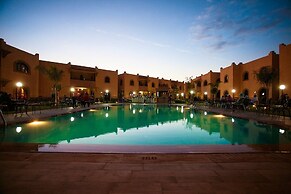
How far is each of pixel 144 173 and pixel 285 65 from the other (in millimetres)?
18862

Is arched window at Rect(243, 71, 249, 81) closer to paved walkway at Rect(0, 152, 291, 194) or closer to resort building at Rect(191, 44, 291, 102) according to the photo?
resort building at Rect(191, 44, 291, 102)

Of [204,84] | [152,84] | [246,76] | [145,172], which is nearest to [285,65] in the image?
[246,76]

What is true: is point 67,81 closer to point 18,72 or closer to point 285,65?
point 18,72

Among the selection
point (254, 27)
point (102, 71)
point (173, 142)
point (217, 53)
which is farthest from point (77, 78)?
point (173, 142)

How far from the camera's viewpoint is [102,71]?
32469mm

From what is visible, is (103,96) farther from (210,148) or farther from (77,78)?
(210,148)

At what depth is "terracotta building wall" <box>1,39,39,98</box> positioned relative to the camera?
17.0 m

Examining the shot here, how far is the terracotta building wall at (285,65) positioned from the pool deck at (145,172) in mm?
15706

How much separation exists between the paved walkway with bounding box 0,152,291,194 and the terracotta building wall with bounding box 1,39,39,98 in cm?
1543

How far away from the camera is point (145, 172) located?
2801 millimetres

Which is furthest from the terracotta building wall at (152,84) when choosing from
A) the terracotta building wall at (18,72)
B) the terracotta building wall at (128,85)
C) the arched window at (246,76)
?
the terracotta building wall at (18,72)

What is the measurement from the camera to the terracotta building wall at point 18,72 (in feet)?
55.6

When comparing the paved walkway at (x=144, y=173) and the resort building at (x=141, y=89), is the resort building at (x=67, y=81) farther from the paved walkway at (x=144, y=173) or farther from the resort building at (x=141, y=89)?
the paved walkway at (x=144, y=173)

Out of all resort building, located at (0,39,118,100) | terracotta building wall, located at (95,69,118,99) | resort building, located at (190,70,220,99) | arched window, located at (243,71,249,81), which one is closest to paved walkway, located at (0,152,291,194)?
resort building, located at (0,39,118,100)
